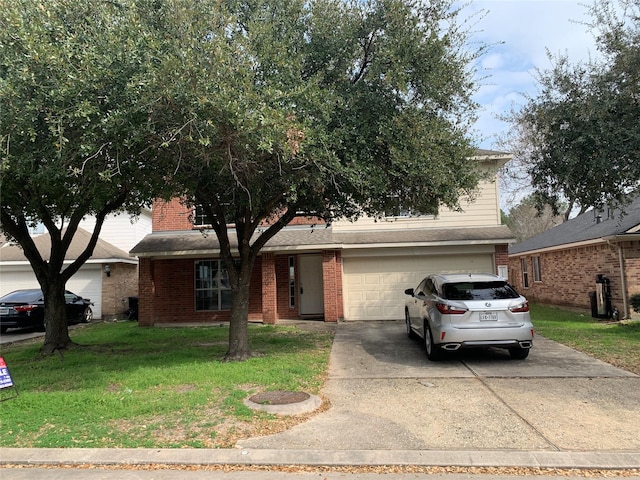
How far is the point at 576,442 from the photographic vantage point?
496 centimetres

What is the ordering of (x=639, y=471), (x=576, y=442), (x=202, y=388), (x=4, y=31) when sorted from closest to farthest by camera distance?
(x=639, y=471), (x=576, y=442), (x=4, y=31), (x=202, y=388)

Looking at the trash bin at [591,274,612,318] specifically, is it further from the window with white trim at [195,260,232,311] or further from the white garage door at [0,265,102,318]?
the white garage door at [0,265,102,318]

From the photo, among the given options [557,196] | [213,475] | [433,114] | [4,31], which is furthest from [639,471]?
[4,31]

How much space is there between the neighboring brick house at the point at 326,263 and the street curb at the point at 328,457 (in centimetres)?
1017

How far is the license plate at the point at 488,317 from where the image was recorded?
8164mm

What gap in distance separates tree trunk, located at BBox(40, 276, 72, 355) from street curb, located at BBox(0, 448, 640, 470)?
6411 millimetres

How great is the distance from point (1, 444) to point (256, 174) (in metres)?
4.78

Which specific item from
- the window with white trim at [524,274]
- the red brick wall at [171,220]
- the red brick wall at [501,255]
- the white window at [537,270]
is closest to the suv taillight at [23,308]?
the red brick wall at [171,220]

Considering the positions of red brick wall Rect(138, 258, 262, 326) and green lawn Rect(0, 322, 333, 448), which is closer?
green lawn Rect(0, 322, 333, 448)

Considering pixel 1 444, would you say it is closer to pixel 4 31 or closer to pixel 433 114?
pixel 4 31

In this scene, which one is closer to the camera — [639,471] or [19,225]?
[639,471]

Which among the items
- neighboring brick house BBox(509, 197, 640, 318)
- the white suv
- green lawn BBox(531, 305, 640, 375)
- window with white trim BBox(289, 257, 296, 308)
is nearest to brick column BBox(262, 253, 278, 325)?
window with white trim BBox(289, 257, 296, 308)

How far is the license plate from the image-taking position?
8.16m

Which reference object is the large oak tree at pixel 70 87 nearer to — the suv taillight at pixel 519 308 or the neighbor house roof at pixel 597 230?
the suv taillight at pixel 519 308
